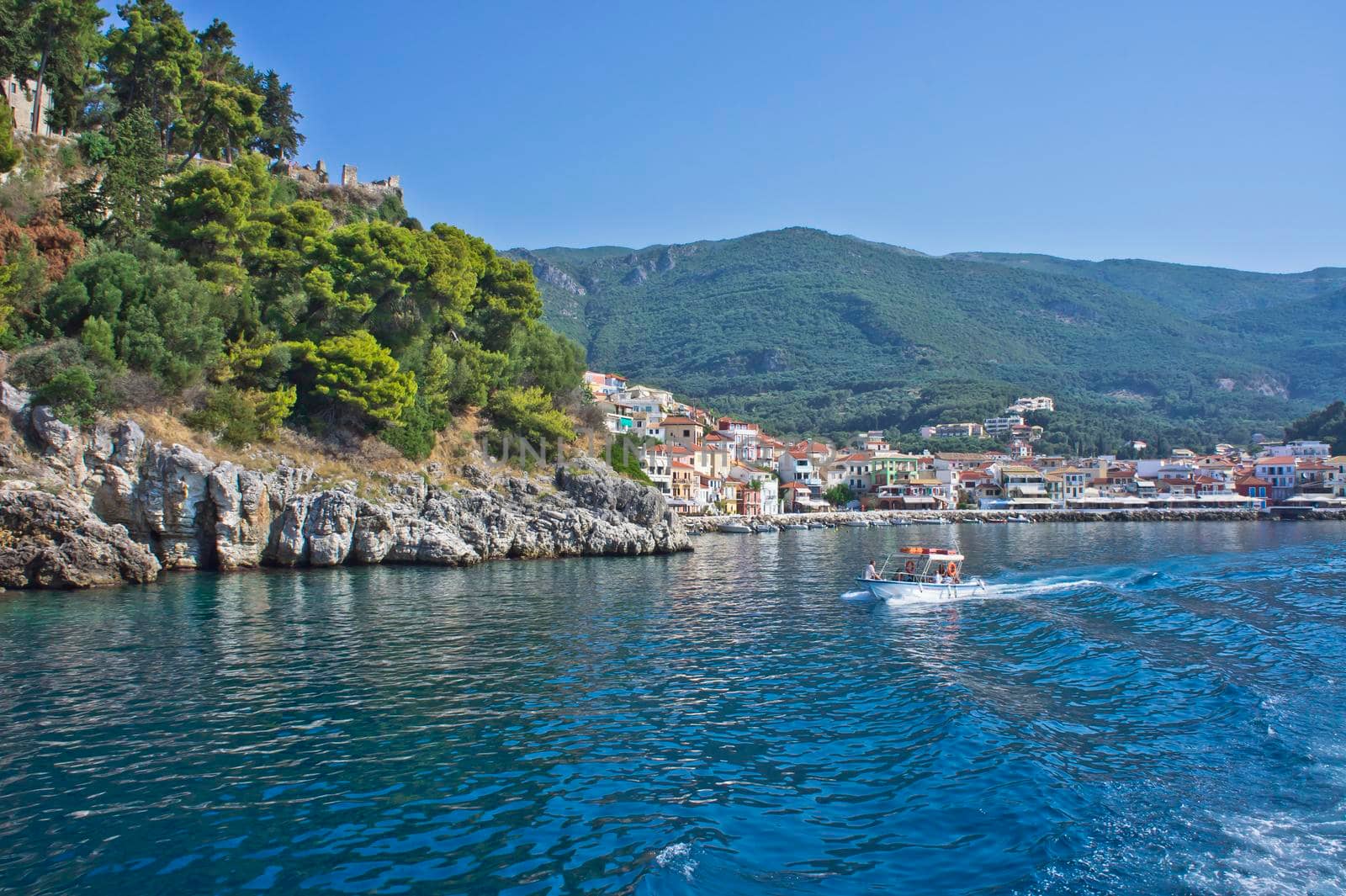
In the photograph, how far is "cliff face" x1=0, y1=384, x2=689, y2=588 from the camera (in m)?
26.2

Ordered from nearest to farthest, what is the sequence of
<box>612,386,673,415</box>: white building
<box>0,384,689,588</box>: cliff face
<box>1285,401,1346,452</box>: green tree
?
<box>0,384,689,588</box>: cliff face, <box>612,386,673,415</box>: white building, <box>1285,401,1346,452</box>: green tree

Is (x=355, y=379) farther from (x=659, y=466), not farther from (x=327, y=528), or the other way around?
(x=659, y=466)

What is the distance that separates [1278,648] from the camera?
757 inches

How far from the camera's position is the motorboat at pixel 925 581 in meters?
27.2

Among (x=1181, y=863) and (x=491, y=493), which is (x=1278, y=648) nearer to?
(x=1181, y=863)

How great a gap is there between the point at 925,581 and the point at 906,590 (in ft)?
3.92

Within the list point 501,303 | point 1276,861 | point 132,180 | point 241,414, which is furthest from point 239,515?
point 1276,861

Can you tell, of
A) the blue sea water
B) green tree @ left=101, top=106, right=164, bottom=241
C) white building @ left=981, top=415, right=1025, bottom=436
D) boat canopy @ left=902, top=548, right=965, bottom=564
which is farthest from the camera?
white building @ left=981, top=415, right=1025, bottom=436

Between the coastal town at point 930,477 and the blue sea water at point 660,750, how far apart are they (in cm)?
5473

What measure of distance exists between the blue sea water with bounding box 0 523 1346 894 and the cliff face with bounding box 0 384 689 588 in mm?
2845

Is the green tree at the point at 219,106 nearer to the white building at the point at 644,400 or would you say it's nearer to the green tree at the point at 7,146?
the green tree at the point at 7,146

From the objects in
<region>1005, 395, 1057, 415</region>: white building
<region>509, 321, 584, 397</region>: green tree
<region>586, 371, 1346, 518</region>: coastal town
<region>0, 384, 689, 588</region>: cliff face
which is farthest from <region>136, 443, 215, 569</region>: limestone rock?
<region>1005, 395, 1057, 415</region>: white building

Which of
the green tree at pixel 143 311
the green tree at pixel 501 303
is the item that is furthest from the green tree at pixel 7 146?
the green tree at pixel 501 303

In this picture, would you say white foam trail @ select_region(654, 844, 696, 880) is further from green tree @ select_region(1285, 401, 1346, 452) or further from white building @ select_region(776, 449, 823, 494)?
green tree @ select_region(1285, 401, 1346, 452)
